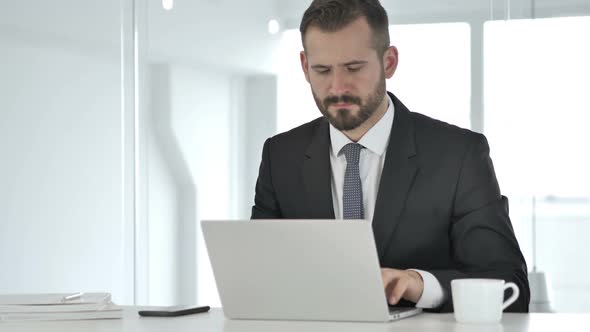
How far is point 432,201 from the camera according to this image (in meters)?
2.67

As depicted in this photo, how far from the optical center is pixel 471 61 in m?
4.21

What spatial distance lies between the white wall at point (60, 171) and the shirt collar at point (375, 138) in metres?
2.05

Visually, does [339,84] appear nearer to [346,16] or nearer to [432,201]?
[346,16]

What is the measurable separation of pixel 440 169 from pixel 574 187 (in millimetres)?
1594

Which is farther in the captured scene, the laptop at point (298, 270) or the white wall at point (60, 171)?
the white wall at point (60, 171)

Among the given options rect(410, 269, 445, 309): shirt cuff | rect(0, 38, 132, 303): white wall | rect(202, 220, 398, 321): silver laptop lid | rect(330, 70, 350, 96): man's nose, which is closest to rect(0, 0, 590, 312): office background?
rect(0, 38, 132, 303): white wall

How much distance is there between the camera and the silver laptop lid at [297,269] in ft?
6.56

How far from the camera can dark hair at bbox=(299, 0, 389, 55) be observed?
2.67m

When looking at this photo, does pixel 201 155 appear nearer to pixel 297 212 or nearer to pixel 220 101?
pixel 220 101

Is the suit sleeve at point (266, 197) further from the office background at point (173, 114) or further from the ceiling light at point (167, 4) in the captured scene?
the ceiling light at point (167, 4)

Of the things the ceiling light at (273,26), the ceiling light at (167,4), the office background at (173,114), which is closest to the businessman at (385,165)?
the office background at (173,114)

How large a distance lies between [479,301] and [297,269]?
36 centimetres

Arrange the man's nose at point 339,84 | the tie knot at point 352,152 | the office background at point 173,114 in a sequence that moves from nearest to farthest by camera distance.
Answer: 1. the man's nose at point 339,84
2. the tie knot at point 352,152
3. the office background at point 173,114

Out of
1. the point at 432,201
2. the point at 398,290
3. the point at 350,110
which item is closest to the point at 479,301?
the point at 398,290
